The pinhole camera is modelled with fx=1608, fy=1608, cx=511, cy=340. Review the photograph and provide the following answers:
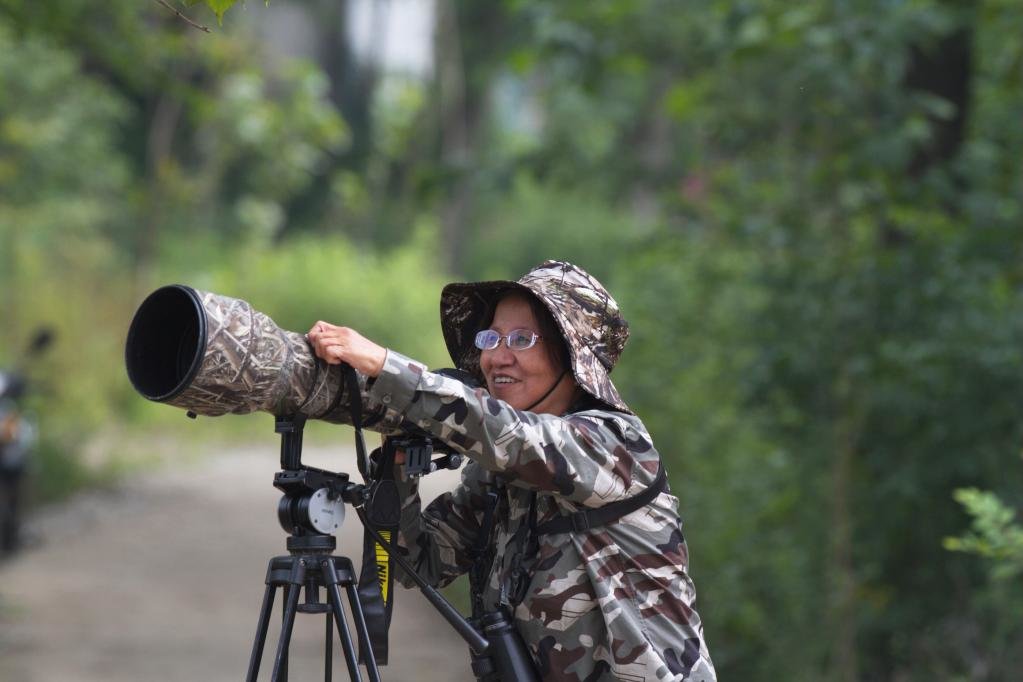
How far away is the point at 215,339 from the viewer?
293cm

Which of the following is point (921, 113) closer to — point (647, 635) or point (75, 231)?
point (647, 635)

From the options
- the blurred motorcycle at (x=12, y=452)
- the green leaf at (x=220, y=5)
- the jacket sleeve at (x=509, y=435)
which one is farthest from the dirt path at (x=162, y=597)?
the green leaf at (x=220, y=5)

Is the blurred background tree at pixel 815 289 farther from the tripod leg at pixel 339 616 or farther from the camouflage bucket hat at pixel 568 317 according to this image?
the tripod leg at pixel 339 616

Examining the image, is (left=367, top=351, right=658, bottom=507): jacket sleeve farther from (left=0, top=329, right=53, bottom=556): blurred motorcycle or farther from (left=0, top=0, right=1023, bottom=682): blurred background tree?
(left=0, top=329, right=53, bottom=556): blurred motorcycle

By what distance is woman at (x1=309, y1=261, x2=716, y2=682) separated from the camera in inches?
119

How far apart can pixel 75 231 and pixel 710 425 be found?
10.9 meters

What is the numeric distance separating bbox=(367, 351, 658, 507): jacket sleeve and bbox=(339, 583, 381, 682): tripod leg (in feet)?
1.25

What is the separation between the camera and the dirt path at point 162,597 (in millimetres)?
8039

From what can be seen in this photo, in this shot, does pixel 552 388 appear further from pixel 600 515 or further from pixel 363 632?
pixel 363 632

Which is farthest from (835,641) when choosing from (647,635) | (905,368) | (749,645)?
(647,635)

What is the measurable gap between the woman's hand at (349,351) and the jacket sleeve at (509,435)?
0.02 metres

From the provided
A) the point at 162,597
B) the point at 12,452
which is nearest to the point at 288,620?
the point at 162,597

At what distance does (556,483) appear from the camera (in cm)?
307

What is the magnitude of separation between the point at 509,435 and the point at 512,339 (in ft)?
1.34
